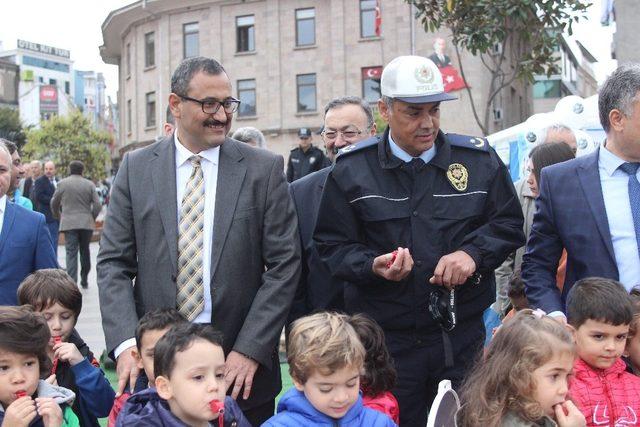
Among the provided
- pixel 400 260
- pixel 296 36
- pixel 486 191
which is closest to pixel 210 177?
pixel 400 260

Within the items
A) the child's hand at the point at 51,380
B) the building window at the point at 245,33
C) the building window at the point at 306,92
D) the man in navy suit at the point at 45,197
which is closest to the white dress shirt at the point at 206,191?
the child's hand at the point at 51,380

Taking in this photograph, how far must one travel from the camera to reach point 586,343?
3535mm

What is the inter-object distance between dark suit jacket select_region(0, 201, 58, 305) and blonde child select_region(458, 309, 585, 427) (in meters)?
2.75

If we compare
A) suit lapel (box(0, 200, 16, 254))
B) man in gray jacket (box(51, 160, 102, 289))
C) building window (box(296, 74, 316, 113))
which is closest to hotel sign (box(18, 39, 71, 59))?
building window (box(296, 74, 316, 113))

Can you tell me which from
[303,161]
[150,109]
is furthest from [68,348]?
[150,109]

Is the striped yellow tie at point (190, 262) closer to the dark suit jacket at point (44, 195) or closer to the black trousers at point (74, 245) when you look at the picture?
the black trousers at point (74, 245)

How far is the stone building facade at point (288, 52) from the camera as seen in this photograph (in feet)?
116

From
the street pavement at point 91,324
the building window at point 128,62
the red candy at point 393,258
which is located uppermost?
the building window at point 128,62

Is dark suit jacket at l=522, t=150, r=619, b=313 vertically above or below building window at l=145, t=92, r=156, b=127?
below

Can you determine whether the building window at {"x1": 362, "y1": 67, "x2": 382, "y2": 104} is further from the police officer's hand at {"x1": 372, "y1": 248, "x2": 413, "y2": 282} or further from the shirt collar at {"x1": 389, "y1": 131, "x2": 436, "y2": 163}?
the police officer's hand at {"x1": 372, "y1": 248, "x2": 413, "y2": 282}

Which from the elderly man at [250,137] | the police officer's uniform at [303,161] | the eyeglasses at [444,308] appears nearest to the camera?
the eyeglasses at [444,308]

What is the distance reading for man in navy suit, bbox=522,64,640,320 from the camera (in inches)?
146

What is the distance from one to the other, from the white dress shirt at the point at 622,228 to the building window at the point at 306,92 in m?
34.1

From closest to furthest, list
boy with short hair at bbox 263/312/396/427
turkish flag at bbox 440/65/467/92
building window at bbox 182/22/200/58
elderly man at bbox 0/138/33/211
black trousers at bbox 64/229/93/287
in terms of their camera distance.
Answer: boy with short hair at bbox 263/312/396/427
elderly man at bbox 0/138/33/211
black trousers at bbox 64/229/93/287
turkish flag at bbox 440/65/467/92
building window at bbox 182/22/200/58
